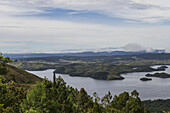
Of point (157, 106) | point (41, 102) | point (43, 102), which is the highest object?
→ point (41, 102)

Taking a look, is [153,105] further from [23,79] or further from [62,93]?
[62,93]

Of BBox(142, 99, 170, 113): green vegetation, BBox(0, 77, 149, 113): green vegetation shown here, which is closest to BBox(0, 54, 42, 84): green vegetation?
BBox(0, 77, 149, 113): green vegetation

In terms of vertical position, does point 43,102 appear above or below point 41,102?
below

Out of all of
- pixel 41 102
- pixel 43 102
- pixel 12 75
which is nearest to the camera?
pixel 41 102

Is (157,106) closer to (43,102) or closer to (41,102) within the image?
(43,102)

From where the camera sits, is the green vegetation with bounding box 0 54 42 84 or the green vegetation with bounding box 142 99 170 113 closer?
the green vegetation with bounding box 0 54 42 84

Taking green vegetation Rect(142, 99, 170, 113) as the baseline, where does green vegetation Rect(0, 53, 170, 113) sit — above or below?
above

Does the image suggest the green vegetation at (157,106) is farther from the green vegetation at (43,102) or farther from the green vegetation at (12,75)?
the green vegetation at (43,102)

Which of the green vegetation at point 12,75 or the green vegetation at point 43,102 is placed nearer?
the green vegetation at point 43,102

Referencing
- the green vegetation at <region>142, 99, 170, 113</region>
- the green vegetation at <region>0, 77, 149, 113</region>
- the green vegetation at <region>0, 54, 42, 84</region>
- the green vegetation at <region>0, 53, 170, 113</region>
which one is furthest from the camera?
the green vegetation at <region>142, 99, 170, 113</region>

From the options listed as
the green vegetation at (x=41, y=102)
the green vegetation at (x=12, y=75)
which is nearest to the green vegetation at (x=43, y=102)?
the green vegetation at (x=41, y=102)

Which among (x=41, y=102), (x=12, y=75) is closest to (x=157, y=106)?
(x=12, y=75)

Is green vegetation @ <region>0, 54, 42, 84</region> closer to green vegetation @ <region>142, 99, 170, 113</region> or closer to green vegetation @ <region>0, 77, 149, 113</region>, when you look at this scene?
green vegetation @ <region>0, 77, 149, 113</region>

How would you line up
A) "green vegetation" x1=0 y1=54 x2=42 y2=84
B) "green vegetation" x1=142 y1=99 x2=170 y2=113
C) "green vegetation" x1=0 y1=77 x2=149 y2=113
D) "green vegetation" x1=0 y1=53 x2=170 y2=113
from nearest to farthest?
"green vegetation" x1=0 y1=77 x2=149 y2=113 → "green vegetation" x1=0 y1=53 x2=170 y2=113 → "green vegetation" x1=0 y1=54 x2=42 y2=84 → "green vegetation" x1=142 y1=99 x2=170 y2=113
